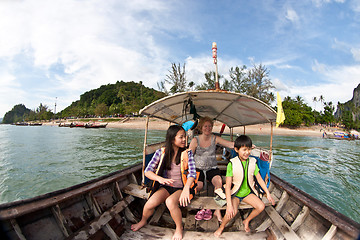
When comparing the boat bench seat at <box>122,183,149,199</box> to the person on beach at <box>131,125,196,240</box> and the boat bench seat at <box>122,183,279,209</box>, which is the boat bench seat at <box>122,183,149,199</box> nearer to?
the boat bench seat at <box>122,183,279,209</box>

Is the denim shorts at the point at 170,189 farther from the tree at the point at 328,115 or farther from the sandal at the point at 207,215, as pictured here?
the tree at the point at 328,115

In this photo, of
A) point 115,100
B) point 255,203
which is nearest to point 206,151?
point 255,203

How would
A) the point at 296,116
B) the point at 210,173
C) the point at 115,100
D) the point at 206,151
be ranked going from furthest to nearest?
the point at 115,100, the point at 296,116, the point at 206,151, the point at 210,173

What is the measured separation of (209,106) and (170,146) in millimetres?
2193

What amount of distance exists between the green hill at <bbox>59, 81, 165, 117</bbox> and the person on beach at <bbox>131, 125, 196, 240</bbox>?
44.9 meters

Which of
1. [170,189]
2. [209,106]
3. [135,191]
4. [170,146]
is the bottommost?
[135,191]

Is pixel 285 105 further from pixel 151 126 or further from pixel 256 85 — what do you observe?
pixel 151 126

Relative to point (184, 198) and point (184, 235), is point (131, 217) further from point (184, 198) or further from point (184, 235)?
point (184, 198)

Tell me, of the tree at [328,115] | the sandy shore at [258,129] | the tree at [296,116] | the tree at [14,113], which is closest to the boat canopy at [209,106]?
the sandy shore at [258,129]

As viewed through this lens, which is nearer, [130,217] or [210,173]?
[130,217]

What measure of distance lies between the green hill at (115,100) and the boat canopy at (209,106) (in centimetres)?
4291

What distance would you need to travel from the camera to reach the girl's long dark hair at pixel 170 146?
2666 millimetres

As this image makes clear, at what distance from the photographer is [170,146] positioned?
2.71m

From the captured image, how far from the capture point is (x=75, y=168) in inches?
375
